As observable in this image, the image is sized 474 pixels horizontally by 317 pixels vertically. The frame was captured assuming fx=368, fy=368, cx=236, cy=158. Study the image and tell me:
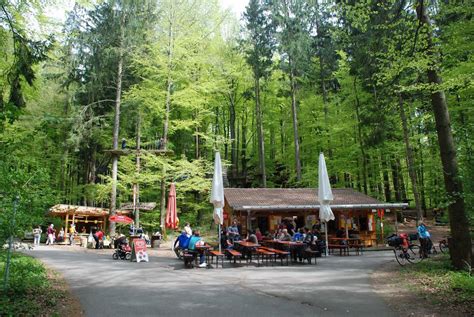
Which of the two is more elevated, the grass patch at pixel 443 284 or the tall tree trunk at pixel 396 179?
the tall tree trunk at pixel 396 179

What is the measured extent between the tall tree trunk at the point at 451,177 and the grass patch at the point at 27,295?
28.3ft

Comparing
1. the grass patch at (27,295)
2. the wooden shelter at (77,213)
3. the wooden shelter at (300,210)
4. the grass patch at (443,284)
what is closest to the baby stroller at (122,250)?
the grass patch at (27,295)

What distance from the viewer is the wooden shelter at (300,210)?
1858cm

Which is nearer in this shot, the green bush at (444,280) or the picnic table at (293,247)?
the green bush at (444,280)

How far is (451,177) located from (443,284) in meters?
2.60

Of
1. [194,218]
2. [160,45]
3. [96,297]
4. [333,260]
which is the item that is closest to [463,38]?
[333,260]

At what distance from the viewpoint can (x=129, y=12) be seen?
2180 cm

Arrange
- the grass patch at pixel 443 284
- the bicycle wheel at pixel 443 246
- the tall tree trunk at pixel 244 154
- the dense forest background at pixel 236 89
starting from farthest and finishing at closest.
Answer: the tall tree trunk at pixel 244 154 < the dense forest background at pixel 236 89 < the bicycle wheel at pixel 443 246 < the grass patch at pixel 443 284

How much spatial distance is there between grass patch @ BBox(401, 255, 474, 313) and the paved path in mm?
990

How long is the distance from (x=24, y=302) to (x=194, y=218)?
2163 cm

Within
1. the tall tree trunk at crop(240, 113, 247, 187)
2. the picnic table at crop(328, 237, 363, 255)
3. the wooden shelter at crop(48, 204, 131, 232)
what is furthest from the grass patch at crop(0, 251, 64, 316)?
the tall tree trunk at crop(240, 113, 247, 187)

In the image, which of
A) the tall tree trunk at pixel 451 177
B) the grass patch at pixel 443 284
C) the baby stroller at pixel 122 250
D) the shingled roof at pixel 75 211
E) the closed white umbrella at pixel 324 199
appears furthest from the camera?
the shingled roof at pixel 75 211

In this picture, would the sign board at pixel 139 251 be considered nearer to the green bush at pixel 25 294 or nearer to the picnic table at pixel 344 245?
the green bush at pixel 25 294

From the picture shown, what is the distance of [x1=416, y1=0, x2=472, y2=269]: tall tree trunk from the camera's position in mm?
8664
